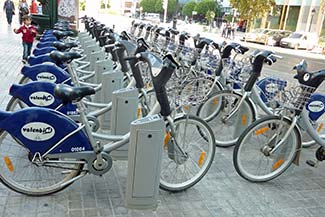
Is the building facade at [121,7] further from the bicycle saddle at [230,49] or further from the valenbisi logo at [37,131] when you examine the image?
the valenbisi logo at [37,131]

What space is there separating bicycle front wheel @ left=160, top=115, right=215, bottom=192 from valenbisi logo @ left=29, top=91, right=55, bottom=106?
126 centimetres

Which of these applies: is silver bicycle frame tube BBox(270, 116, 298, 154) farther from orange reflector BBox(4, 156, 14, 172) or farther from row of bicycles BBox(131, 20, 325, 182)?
orange reflector BBox(4, 156, 14, 172)

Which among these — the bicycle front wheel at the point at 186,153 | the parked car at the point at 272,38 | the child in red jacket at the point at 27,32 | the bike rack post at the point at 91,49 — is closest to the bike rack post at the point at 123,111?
the bicycle front wheel at the point at 186,153

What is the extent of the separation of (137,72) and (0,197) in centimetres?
165

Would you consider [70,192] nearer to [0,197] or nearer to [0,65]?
[0,197]

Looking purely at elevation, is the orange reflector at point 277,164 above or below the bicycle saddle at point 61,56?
below

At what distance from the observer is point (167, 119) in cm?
281

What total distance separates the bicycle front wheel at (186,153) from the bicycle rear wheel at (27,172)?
2.64 ft

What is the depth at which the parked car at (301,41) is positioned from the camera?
23.2 m

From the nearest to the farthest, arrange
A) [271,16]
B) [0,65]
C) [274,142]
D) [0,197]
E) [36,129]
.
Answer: [36,129] < [0,197] < [274,142] < [0,65] < [271,16]

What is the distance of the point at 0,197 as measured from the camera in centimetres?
288

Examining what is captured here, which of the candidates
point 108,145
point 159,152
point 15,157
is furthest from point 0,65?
point 159,152

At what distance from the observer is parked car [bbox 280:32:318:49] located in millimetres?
23172

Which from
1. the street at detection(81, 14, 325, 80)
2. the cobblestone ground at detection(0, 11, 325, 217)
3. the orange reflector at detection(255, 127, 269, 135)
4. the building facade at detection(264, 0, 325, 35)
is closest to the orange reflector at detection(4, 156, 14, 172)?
the cobblestone ground at detection(0, 11, 325, 217)
